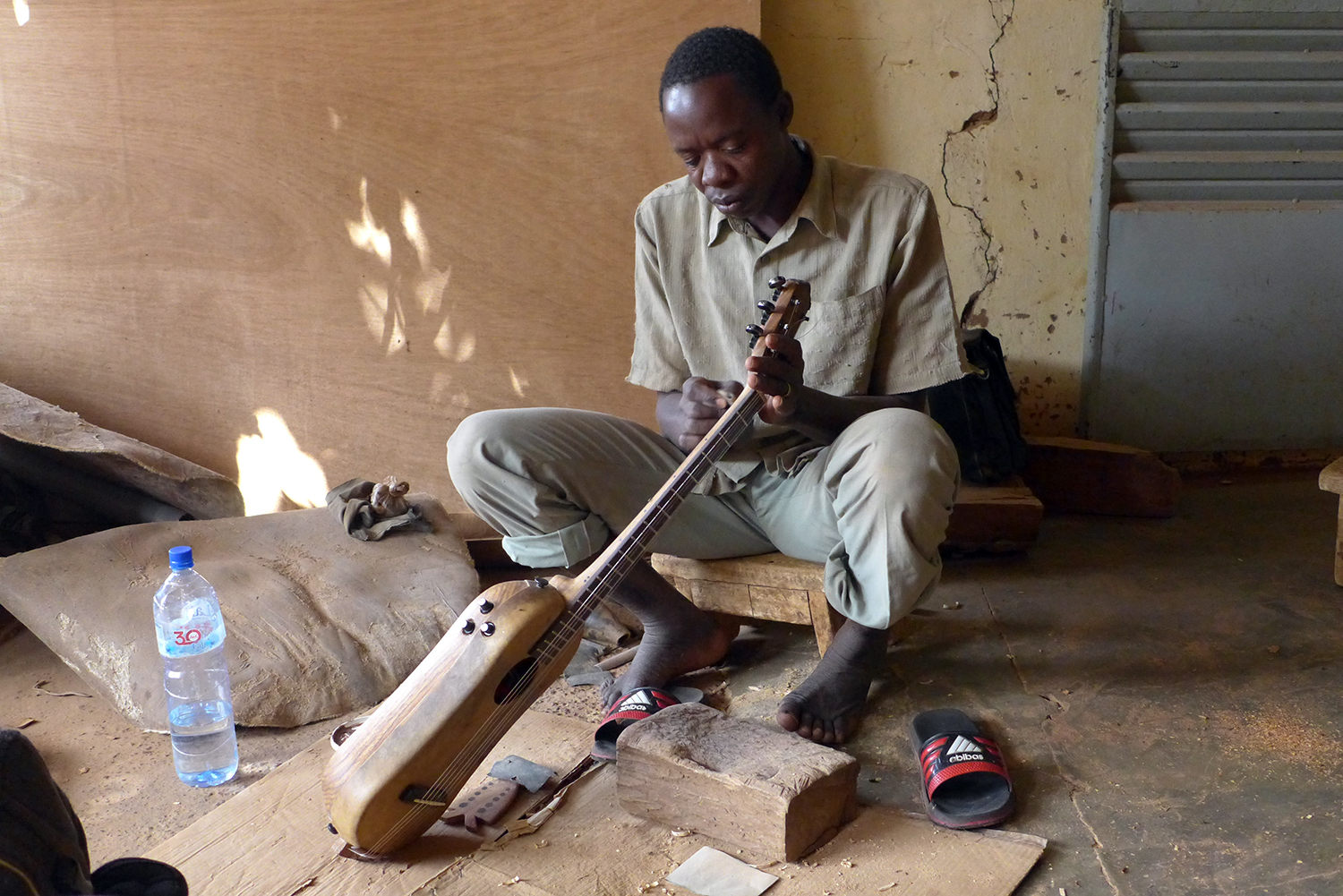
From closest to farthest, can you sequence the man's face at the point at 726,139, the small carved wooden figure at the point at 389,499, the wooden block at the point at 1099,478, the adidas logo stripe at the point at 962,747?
the adidas logo stripe at the point at 962,747, the man's face at the point at 726,139, the small carved wooden figure at the point at 389,499, the wooden block at the point at 1099,478

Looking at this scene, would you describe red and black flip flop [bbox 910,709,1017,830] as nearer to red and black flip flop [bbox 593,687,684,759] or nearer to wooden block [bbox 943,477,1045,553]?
red and black flip flop [bbox 593,687,684,759]

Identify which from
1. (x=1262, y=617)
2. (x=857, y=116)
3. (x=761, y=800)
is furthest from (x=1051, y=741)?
(x=857, y=116)

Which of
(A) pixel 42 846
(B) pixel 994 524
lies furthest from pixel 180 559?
(B) pixel 994 524

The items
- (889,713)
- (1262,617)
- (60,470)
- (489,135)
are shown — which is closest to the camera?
(889,713)

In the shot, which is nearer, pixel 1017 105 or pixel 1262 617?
pixel 1262 617

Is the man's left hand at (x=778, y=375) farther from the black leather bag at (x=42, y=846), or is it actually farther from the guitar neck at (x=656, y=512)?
the black leather bag at (x=42, y=846)

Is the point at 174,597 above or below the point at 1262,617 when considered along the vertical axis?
above

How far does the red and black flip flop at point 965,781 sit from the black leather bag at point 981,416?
4.75 feet

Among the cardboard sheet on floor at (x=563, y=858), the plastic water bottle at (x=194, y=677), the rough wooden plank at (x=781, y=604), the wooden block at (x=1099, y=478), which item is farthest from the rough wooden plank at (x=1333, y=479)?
the plastic water bottle at (x=194, y=677)

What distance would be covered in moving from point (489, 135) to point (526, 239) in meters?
0.31

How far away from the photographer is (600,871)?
174 cm

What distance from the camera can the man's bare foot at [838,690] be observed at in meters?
2.13

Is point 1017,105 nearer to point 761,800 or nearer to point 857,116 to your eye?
point 857,116

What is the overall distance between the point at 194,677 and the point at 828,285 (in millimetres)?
1541
